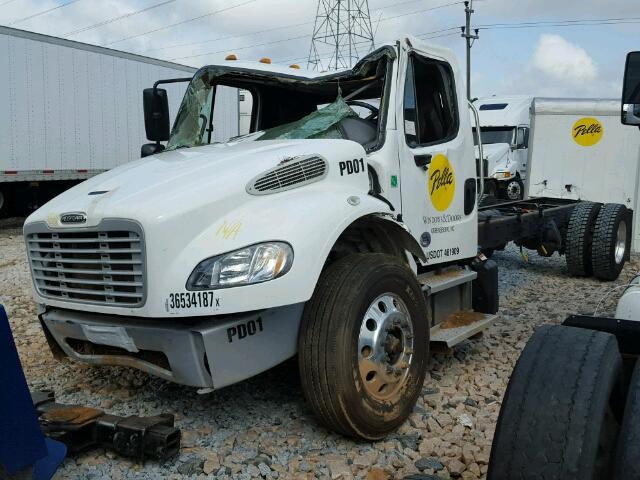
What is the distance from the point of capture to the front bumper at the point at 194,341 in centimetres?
319

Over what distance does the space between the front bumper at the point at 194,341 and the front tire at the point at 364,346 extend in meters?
0.16

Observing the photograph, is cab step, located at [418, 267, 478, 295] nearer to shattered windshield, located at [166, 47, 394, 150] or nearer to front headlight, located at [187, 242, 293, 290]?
shattered windshield, located at [166, 47, 394, 150]

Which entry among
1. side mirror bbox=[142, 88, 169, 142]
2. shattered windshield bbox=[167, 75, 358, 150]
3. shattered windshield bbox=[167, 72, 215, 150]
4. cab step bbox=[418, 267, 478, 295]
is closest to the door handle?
shattered windshield bbox=[167, 75, 358, 150]

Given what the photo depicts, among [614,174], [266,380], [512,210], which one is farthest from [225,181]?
[614,174]

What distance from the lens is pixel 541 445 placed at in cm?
199

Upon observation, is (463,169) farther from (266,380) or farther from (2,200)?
(2,200)

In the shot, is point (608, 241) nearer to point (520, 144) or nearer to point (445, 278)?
point (445, 278)

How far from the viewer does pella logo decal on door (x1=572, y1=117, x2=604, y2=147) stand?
1030cm

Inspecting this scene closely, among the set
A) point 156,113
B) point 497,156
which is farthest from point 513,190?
point 156,113

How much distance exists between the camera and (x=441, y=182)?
4.77 metres

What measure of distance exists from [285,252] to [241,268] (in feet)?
0.74

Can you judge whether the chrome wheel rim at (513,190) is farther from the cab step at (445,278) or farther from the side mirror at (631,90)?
the side mirror at (631,90)

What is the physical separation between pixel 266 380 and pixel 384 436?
3.86ft

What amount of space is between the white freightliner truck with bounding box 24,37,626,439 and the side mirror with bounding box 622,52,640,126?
1.42 meters
